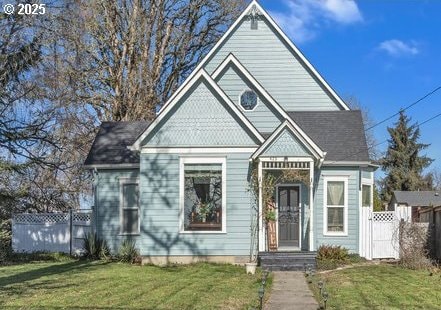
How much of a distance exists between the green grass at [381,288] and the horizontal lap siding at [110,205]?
7.59 m

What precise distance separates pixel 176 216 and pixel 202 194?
3.47 ft

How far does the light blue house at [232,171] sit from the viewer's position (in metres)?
16.3

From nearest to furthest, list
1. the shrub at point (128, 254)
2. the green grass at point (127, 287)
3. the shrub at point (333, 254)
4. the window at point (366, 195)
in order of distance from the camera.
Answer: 1. the green grass at point (127, 287)
2. the shrub at point (333, 254)
3. the shrub at point (128, 254)
4. the window at point (366, 195)

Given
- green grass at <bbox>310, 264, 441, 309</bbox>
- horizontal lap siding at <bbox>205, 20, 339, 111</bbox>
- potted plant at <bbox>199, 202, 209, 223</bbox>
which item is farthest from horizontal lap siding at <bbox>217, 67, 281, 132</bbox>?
green grass at <bbox>310, 264, 441, 309</bbox>

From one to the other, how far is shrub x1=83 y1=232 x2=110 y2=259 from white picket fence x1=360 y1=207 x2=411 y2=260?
28.6ft

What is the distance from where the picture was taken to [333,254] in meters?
16.6

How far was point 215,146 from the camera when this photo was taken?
53.5 ft

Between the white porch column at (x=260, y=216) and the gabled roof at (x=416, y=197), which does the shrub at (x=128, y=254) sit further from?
the gabled roof at (x=416, y=197)

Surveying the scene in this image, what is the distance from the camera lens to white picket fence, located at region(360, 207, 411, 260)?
17.7m

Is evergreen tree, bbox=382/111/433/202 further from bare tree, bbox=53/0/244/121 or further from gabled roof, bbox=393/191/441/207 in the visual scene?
bare tree, bbox=53/0/244/121

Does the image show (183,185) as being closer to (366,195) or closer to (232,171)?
(232,171)

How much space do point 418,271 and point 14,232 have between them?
14349 millimetres

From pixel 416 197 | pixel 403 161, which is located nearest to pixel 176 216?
pixel 416 197

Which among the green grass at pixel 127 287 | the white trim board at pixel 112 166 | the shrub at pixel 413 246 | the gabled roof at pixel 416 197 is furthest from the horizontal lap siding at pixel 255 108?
the gabled roof at pixel 416 197
